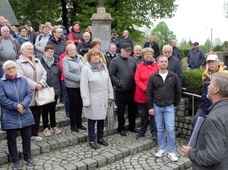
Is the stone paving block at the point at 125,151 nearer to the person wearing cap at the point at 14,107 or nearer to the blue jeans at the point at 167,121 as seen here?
the blue jeans at the point at 167,121

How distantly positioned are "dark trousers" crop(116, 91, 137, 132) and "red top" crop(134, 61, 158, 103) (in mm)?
352

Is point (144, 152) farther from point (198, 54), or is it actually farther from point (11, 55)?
point (198, 54)

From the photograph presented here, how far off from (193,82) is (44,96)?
3384 millimetres

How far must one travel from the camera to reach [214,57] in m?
5.36

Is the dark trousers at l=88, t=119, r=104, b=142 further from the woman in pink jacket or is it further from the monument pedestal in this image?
the monument pedestal

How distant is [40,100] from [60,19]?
69.5 feet

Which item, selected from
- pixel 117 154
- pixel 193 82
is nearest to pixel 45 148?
pixel 117 154

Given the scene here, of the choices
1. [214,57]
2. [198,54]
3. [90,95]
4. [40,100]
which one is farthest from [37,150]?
[198,54]

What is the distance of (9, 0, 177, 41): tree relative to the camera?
69.5ft

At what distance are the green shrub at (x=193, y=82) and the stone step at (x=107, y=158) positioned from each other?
56.8 inches

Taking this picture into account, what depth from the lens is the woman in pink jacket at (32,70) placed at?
578cm

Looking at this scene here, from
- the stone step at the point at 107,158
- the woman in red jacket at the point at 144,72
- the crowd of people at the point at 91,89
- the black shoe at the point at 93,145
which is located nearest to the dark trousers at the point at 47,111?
the crowd of people at the point at 91,89

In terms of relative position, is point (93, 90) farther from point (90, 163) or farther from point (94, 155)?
point (90, 163)

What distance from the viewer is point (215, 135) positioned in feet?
9.23
